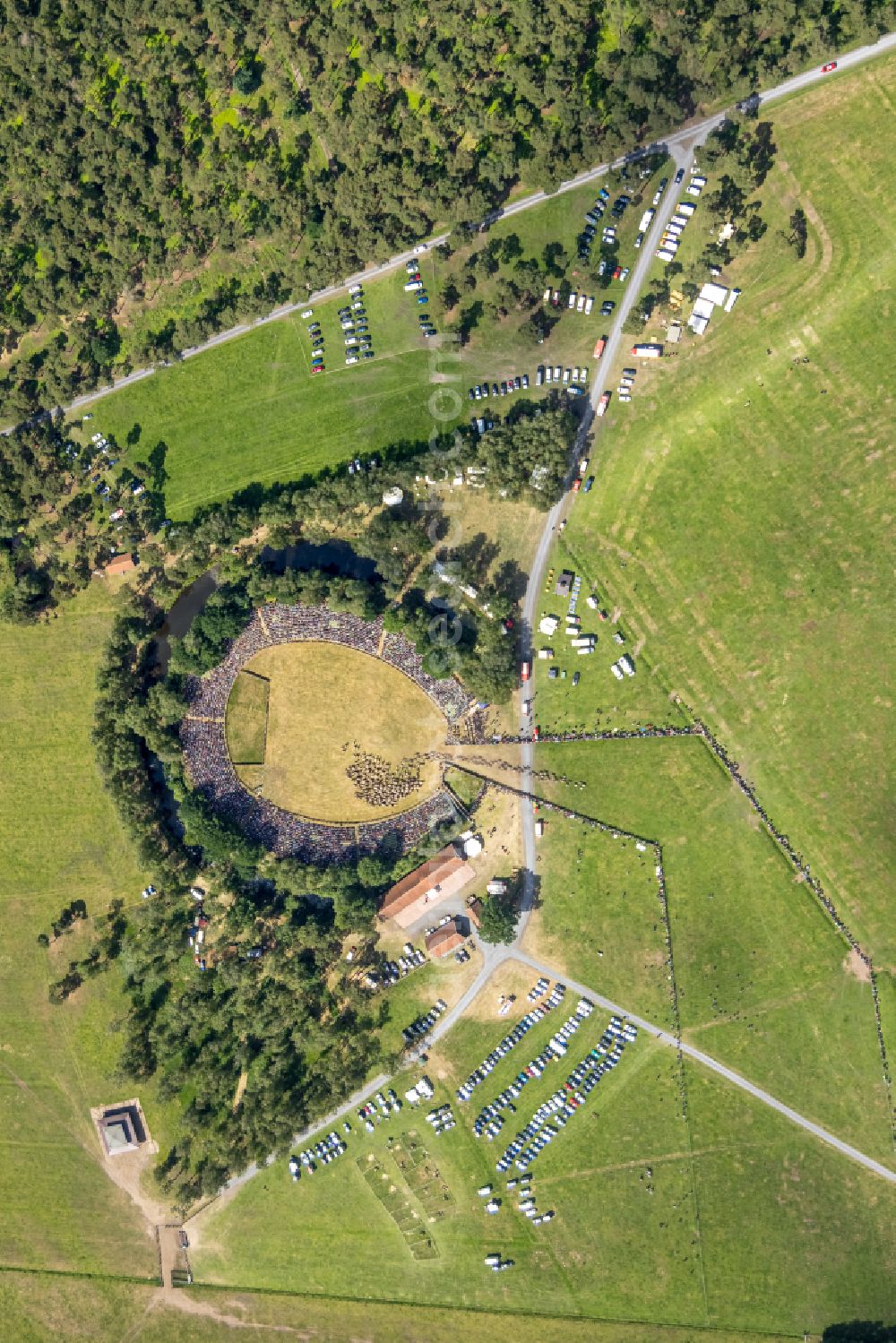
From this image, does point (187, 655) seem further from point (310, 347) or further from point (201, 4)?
point (201, 4)

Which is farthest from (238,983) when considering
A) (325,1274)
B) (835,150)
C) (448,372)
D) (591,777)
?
(835,150)

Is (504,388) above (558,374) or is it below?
below

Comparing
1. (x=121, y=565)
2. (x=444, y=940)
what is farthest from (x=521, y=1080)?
(x=121, y=565)

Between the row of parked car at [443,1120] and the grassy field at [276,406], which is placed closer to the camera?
the row of parked car at [443,1120]

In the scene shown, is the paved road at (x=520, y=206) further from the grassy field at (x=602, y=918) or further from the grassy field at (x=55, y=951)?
the grassy field at (x=602, y=918)

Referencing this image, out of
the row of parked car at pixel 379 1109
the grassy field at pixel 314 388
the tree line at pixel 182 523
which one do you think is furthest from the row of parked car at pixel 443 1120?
the grassy field at pixel 314 388

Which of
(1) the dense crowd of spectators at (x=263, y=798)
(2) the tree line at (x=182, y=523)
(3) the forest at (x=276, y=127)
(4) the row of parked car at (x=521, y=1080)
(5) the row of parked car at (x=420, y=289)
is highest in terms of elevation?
(3) the forest at (x=276, y=127)

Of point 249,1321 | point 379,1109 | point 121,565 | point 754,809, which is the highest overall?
point 121,565

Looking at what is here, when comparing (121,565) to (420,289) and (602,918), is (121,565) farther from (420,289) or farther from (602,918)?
(602,918)
